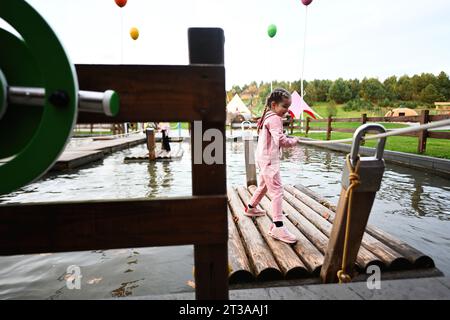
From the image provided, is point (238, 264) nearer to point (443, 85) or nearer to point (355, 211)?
point (355, 211)

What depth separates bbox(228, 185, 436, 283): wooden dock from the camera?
→ 95.9 inches

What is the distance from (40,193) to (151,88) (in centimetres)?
612

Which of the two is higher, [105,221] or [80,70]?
[80,70]

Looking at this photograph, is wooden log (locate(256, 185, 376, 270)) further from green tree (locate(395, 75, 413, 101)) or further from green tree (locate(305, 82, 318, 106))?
green tree (locate(395, 75, 413, 101))

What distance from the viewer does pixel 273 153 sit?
3170 millimetres

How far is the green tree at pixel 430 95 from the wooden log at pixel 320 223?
79.8 m

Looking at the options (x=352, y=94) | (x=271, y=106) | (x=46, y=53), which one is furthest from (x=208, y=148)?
(x=352, y=94)

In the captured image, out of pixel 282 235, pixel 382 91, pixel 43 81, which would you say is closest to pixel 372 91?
pixel 382 91

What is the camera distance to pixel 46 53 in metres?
0.93

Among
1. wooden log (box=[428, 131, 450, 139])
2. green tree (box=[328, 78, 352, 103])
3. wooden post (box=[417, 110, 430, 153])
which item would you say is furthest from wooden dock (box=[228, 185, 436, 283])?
green tree (box=[328, 78, 352, 103])

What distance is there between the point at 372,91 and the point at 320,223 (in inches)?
3316

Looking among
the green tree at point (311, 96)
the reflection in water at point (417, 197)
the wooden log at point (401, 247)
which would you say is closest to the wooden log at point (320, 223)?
the wooden log at point (401, 247)

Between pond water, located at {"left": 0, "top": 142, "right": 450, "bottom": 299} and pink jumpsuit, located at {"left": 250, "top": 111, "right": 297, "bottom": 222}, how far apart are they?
116 cm
